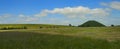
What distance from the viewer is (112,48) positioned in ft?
84.5

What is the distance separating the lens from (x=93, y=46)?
26.5 meters

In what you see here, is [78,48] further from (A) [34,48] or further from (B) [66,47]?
(A) [34,48]

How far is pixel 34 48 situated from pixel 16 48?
5.07ft

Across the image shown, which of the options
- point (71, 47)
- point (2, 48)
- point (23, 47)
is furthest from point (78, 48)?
point (2, 48)

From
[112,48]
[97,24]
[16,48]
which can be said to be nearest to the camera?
[16,48]

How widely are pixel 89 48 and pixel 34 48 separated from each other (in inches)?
197

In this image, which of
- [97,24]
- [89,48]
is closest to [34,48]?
[89,48]

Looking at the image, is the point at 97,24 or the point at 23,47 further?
the point at 97,24

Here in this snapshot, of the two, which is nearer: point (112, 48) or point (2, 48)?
point (2, 48)

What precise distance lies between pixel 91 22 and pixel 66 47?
7469 cm

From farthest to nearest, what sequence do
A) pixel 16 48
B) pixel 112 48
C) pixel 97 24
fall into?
pixel 97 24 → pixel 112 48 → pixel 16 48

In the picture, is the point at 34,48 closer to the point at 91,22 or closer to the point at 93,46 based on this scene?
the point at 93,46

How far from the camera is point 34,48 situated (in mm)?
24125

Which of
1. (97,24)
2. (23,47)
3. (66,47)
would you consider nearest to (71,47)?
(66,47)
